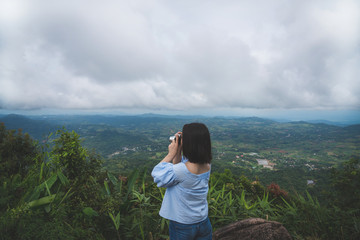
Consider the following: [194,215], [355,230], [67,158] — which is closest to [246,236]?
[194,215]

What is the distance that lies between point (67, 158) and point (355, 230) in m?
4.99

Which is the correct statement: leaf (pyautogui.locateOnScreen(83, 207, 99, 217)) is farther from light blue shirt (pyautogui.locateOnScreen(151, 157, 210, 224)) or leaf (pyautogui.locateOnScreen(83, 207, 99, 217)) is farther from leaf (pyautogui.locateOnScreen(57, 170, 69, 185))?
light blue shirt (pyautogui.locateOnScreen(151, 157, 210, 224))

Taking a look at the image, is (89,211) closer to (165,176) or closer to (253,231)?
(165,176)

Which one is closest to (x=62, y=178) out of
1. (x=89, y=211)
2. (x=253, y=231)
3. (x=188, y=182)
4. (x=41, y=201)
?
(x=41, y=201)

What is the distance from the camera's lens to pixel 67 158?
8.88 feet

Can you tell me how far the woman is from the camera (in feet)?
4.65

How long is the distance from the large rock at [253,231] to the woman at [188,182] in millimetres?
1088

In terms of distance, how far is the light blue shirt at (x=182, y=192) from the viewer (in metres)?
1.41

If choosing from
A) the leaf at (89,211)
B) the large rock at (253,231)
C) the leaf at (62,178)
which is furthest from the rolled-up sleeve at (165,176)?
the leaf at (62,178)

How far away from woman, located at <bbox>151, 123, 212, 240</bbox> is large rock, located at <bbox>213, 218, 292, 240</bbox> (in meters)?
1.09

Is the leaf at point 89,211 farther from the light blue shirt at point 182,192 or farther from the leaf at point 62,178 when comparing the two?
the light blue shirt at point 182,192

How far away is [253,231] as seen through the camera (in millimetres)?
2441

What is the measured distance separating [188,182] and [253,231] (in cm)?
192

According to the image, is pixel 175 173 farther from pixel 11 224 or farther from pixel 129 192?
pixel 129 192
